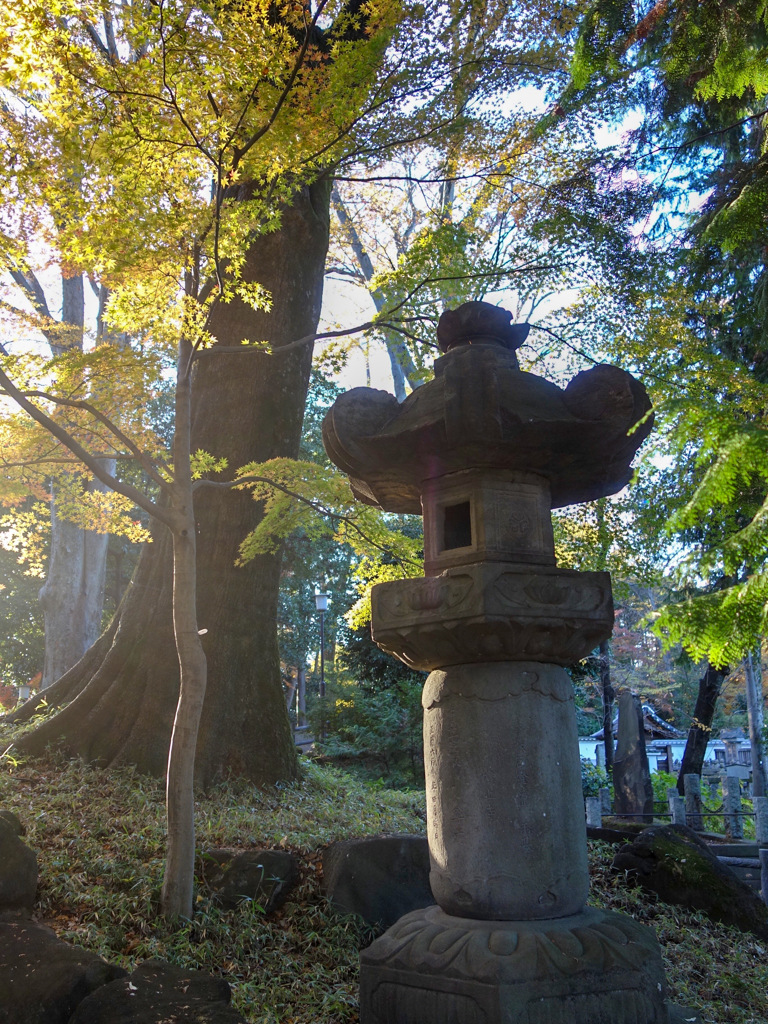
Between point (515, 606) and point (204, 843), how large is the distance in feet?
12.1

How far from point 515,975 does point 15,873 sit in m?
3.21

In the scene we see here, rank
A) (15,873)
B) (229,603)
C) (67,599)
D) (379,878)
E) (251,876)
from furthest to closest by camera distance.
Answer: (67,599) < (229,603) < (379,878) < (251,876) < (15,873)

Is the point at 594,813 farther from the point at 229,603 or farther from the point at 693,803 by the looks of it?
the point at 229,603

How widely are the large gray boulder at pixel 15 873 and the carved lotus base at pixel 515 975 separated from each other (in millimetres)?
2432

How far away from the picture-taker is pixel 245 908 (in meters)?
5.13

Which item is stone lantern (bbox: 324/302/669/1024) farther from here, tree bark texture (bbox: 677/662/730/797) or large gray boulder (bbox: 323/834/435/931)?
tree bark texture (bbox: 677/662/730/797)

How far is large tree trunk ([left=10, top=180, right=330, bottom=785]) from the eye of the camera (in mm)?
7570

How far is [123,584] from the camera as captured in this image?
74.6 feet

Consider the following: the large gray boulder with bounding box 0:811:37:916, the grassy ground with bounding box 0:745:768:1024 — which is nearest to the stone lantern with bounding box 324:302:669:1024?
the grassy ground with bounding box 0:745:768:1024

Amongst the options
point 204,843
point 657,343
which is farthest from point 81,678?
point 657,343

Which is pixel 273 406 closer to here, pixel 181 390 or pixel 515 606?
pixel 181 390

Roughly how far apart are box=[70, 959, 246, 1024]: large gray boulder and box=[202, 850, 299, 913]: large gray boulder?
2015 millimetres

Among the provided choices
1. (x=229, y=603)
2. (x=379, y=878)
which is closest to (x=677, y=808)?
(x=379, y=878)

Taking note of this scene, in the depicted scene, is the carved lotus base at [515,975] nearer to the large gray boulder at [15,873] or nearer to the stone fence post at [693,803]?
the large gray boulder at [15,873]
